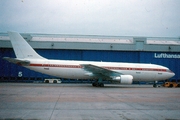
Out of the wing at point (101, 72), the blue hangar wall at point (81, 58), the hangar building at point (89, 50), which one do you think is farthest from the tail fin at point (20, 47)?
the blue hangar wall at point (81, 58)

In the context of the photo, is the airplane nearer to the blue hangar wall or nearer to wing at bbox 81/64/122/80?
wing at bbox 81/64/122/80

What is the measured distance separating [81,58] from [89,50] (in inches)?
72.5

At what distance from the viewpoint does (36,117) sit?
25.2ft

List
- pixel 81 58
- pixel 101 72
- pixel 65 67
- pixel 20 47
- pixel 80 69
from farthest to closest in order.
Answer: pixel 81 58 → pixel 80 69 → pixel 65 67 → pixel 20 47 → pixel 101 72

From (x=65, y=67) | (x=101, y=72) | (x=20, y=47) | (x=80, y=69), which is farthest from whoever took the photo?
(x=80, y=69)

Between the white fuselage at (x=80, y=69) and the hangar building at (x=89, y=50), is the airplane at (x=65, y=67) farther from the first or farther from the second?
the hangar building at (x=89, y=50)

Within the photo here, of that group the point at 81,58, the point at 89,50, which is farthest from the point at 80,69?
the point at 89,50

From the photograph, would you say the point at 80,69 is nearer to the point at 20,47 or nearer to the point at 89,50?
the point at 20,47

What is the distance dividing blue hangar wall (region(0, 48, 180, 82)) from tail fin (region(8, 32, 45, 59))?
1113 centimetres

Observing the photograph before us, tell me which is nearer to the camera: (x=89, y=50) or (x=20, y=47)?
(x=20, y=47)

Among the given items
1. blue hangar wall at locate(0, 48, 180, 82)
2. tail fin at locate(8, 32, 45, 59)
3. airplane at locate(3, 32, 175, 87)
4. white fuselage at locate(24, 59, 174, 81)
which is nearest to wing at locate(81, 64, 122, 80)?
airplane at locate(3, 32, 175, 87)

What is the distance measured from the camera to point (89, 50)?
1469 inches

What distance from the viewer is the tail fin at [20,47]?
2483 cm

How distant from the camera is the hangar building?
36094mm
